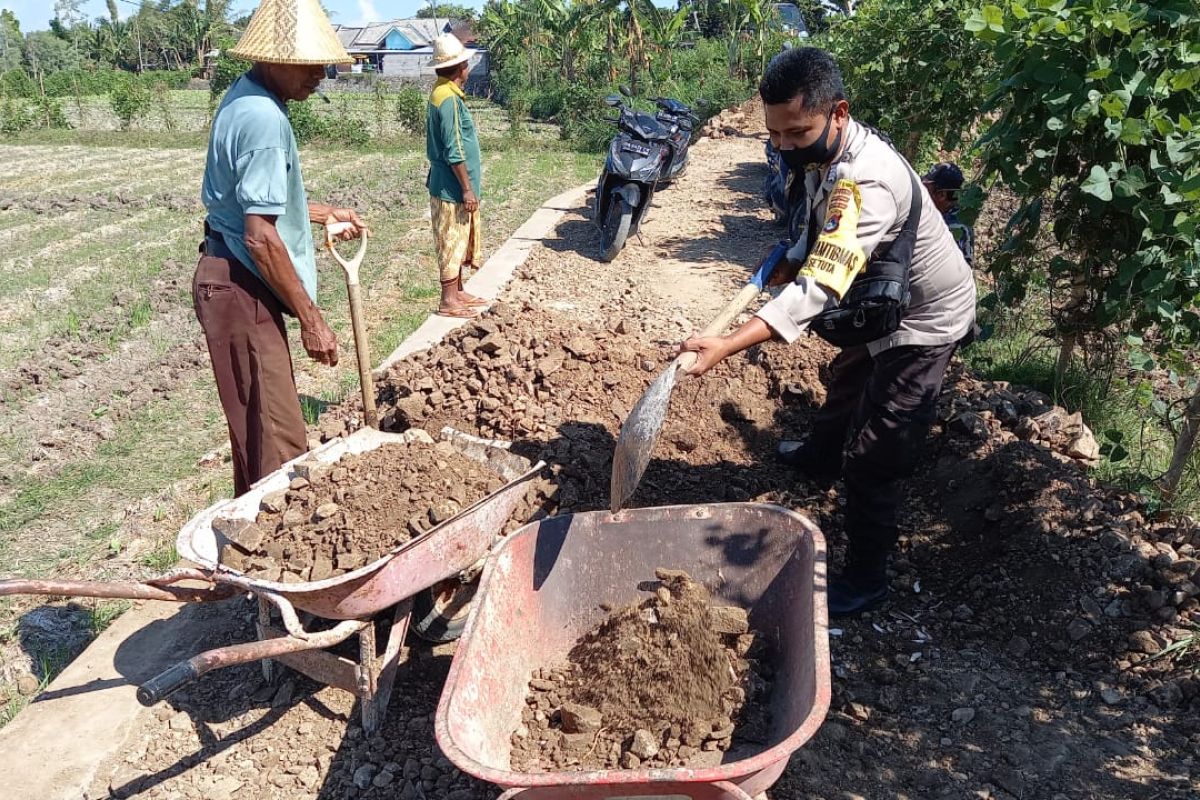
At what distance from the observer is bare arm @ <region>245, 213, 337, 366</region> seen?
3.09m

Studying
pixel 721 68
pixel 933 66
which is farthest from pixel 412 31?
pixel 933 66

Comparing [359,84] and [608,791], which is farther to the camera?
[359,84]

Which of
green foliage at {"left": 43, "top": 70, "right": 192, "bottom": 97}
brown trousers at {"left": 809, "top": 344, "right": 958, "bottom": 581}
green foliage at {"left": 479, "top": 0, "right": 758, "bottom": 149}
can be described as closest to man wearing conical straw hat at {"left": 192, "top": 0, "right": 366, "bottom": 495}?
brown trousers at {"left": 809, "top": 344, "right": 958, "bottom": 581}

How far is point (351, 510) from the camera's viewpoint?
2971 millimetres

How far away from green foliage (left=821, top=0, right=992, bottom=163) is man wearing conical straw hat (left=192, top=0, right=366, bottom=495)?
14.8 ft

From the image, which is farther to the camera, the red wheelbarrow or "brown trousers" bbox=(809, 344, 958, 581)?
"brown trousers" bbox=(809, 344, 958, 581)

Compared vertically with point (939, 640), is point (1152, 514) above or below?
above

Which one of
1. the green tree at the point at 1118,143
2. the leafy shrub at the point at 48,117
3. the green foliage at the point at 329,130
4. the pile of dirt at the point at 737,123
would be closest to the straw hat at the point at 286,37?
the green tree at the point at 1118,143

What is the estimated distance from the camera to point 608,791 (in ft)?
6.31

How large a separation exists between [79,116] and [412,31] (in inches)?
1531

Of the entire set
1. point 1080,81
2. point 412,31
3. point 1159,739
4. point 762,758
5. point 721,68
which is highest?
point 412,31

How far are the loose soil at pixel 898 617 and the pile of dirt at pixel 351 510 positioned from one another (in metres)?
0.51

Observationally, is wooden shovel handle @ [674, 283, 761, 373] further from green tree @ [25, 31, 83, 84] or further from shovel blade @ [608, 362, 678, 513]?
green tree @ [25, 31, 83, 84]

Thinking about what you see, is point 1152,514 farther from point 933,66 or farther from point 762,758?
point 933,66
